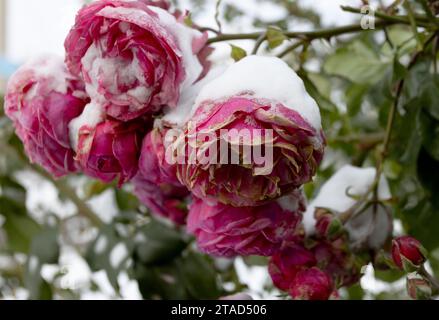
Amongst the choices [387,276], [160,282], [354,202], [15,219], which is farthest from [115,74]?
[15,219]

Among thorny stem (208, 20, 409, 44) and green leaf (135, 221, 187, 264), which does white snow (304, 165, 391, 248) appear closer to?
thorny stem (208, 20, 409, 44)

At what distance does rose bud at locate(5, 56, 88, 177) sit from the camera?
0.47m

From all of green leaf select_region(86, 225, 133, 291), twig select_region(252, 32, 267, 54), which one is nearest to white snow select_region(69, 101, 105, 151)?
twig select_region(252, 32, 267, 54)

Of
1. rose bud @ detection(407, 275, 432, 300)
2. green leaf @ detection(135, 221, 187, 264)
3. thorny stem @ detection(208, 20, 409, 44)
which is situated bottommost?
green leaf @ detection(135, 221, 187, 264)

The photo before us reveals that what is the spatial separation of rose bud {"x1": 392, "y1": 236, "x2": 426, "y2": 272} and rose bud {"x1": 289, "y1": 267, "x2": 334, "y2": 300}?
5 cm

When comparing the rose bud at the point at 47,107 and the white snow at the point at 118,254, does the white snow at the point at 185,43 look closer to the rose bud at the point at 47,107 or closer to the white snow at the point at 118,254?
the rose bud at the point at 47,107

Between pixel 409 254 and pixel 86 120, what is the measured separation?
224mm

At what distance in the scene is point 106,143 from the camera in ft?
1.44

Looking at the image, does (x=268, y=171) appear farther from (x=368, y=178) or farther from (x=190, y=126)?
(x=368, y=178)

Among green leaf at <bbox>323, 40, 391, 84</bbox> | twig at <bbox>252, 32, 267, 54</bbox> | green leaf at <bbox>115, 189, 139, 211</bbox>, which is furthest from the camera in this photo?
green leaf at <bbox>115, 189, 139, 211</bbox>

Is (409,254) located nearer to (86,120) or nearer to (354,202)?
(354,202)

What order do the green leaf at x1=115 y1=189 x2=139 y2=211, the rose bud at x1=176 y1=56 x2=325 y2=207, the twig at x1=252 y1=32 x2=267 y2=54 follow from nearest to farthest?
the rose bud at x1=176 y1=56 x2=325 y2=207, the twig at x1=252 y1=32 x2=267 y2=54, the green leaf at x1=115 y1=189 x2=139 y2=211

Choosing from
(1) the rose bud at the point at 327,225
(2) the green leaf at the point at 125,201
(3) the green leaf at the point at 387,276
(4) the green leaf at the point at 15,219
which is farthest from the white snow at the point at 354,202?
(4) the green leaf at the point at 15,219
